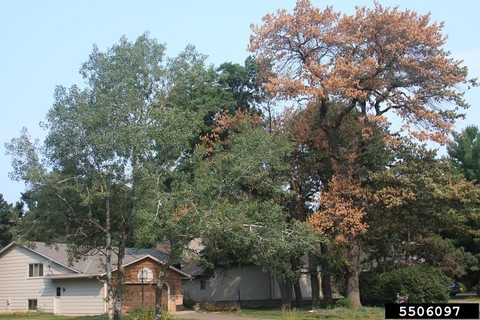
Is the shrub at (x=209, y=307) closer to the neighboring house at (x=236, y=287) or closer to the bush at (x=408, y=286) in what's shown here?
the neighboring house at (x=236, y=287)

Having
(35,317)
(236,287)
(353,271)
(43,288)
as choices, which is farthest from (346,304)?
(43,288)

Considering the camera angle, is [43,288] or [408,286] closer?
[408,286]

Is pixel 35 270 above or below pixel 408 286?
above

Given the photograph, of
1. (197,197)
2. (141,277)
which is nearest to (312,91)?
(197,197)

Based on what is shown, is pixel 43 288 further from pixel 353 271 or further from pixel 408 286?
pixel 408 286

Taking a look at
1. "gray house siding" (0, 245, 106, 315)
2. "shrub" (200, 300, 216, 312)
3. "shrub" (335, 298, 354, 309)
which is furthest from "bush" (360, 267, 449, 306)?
"gray house siding" (0, 245, 106, 315)

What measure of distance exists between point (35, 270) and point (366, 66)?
25.9m

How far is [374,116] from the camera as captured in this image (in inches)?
1138

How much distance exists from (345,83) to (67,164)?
13.9 metres

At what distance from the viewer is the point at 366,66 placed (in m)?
28.3

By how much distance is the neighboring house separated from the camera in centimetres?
4319

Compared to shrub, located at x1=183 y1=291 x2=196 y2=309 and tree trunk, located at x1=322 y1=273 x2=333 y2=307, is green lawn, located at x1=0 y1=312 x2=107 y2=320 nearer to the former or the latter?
shrub, located at x1=183 y1=291 x2=196 y2=309

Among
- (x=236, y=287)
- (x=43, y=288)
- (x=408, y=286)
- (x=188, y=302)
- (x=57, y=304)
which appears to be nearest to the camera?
(x=408, y=286)

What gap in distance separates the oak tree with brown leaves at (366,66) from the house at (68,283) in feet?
42.4
